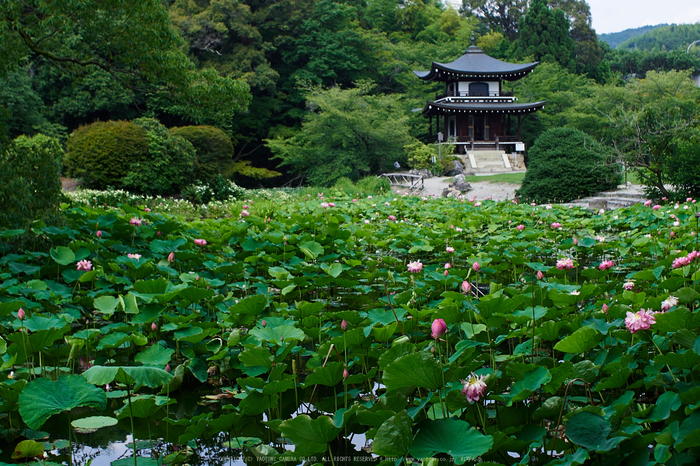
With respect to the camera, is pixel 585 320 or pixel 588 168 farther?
pixel 588 168

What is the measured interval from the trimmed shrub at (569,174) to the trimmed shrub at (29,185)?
9300 millimetres

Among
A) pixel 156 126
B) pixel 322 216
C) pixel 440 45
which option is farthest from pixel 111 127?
pixel 440 45

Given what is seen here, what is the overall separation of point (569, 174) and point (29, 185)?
34.3ft

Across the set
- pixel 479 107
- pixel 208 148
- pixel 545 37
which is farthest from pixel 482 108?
pixel 208 148

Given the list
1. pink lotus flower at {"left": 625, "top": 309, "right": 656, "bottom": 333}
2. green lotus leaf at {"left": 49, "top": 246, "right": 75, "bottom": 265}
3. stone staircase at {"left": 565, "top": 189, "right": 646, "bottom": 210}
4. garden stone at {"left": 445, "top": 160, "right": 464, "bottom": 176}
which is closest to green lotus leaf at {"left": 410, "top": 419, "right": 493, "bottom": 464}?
pink lotus flower at {"left": 625, "top": 309, "right": 656, "bottom": 333}

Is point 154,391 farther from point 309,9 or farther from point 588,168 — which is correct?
point 309,9

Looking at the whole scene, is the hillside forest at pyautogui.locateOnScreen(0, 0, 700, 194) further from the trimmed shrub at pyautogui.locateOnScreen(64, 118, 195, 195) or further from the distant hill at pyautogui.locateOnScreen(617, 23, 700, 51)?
the distant hill at pyautogui.locateOnScreen(617, 23, 700, 51)

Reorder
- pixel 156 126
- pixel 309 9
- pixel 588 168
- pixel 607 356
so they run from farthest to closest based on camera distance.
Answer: pixel 309 9
pixel 156 126
pixel 588 168
pixel 607 356

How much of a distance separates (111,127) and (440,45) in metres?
23.6

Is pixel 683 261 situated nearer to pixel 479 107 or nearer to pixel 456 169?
pixel 456 169

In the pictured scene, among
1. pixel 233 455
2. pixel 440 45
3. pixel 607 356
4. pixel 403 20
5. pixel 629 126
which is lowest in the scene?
pixel 233 455

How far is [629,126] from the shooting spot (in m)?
10.3

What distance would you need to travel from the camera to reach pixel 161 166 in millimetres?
13219

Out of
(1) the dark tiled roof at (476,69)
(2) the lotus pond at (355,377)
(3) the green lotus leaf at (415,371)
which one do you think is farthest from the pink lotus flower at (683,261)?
(1) the dark tiled roof at (476,69)
